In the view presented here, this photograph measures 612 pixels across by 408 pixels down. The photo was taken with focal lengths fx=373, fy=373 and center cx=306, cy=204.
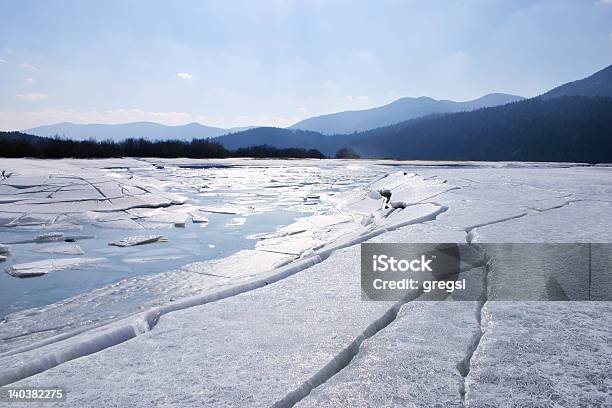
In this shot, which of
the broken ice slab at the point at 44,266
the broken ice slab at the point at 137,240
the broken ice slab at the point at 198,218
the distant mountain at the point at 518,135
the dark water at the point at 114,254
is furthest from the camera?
the distant mountain at the point at 518,135

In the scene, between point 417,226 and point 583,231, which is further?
point 417,226

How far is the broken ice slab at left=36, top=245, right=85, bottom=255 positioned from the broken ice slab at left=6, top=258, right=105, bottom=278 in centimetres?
29

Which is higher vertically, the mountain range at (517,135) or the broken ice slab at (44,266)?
the mountain range at (517,135)

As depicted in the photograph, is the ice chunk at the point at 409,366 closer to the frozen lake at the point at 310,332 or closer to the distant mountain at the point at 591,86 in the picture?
the frozen lake at the point at 310,332

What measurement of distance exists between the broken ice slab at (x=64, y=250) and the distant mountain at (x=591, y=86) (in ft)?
482

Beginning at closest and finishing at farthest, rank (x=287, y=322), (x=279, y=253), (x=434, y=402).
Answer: (x=434, y=402) → (x=287, y=322) → (x=279, y=253)

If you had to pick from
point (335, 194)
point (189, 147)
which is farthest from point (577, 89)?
point (335, 194)

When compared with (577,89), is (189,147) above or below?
below

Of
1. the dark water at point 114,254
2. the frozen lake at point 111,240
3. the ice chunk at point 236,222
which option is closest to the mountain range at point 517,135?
the frozen lake at point 111,240

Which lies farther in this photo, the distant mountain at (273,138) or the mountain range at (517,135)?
the distant mountain at (273,138)

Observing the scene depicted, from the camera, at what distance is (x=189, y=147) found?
31297mm

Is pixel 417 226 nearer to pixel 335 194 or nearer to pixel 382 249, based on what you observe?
pixel 382 249

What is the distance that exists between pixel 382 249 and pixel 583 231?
4.34ft

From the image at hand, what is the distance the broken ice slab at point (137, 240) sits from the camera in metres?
4.02
